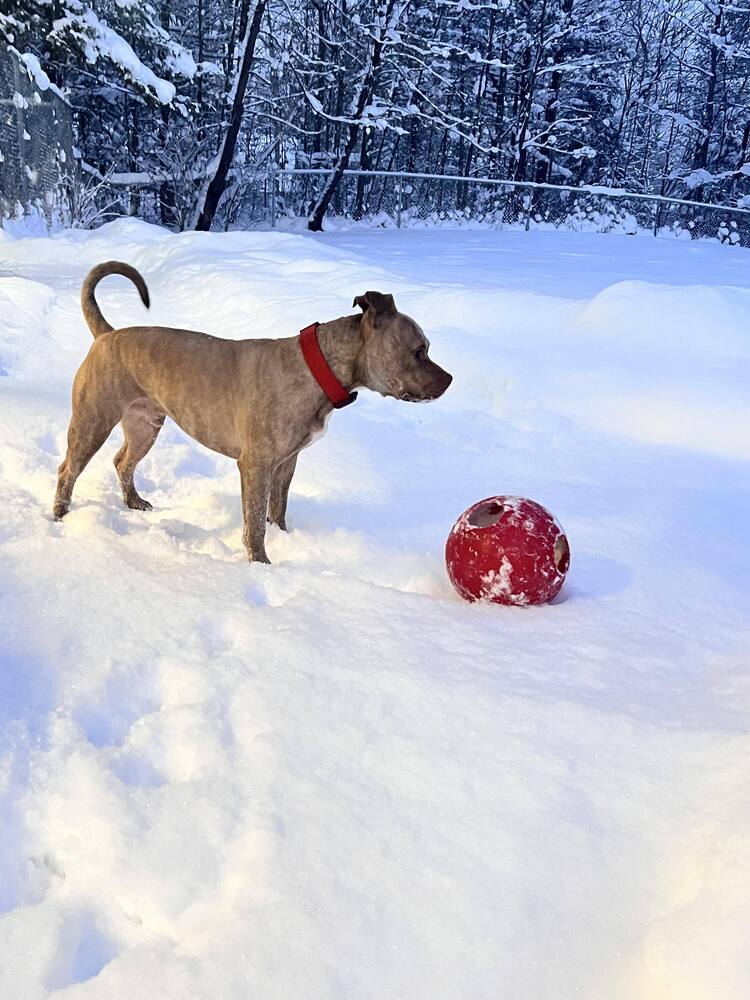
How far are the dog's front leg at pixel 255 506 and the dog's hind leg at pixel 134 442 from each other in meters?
0.72

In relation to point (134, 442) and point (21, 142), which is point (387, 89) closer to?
point (21, 142)

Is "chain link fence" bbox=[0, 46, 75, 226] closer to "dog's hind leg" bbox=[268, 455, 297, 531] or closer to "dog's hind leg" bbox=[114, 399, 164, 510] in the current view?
"dog's hind leg" bbox=[114, 399, 164, 510]

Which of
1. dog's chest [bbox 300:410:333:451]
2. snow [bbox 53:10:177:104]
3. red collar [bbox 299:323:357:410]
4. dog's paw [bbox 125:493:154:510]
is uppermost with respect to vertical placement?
snow [bbox 53:10:177:104]

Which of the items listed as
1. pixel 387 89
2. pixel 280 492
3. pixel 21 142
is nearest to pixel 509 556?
pixel 280 492

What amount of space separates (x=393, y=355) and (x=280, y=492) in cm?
87

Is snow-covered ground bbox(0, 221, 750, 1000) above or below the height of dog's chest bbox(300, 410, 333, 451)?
below

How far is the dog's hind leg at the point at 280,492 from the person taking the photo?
350 centimetres

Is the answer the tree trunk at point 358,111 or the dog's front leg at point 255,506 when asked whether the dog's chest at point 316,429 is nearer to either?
the dog's front leg at point 255,506

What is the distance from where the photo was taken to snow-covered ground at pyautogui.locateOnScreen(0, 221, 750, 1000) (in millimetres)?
1356

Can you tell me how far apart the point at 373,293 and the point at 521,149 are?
26.4 meters

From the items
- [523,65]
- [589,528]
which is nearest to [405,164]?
[523,65]

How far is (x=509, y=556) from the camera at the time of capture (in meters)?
2.70

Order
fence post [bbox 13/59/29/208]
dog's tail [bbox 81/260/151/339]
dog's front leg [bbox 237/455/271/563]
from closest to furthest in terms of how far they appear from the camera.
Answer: dog's front leg [bbox 237/455/271/563]
dog's tail [bbox 81/260/151/339]
fence post [bbox 13/59/29/208]


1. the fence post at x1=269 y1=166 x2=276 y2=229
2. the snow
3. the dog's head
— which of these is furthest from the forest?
the dog's head
